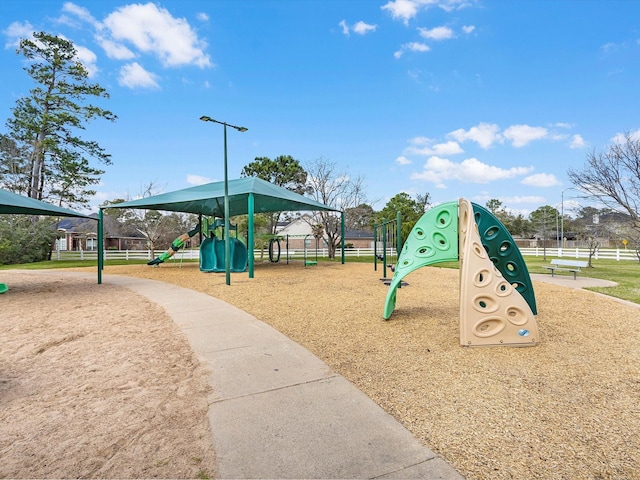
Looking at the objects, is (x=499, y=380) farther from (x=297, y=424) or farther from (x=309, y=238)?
(x=309, y=238)

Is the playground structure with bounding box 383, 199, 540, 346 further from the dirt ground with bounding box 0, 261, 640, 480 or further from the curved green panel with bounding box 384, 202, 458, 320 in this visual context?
the dirt ground with bounding box 0, 261, 640, 480

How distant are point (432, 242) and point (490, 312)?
139cm

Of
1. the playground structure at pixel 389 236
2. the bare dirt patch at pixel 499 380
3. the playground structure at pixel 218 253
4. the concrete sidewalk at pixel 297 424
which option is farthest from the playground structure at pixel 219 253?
the concrete sidewalk at pixel 297 424

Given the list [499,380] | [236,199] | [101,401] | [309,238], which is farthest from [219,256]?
[309,238]

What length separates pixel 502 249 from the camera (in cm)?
585

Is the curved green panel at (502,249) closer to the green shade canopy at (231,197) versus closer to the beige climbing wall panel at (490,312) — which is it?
the beige climbing wall panel at (490,312)

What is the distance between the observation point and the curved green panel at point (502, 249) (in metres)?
5.62

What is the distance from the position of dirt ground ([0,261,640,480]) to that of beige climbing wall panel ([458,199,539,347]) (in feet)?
0.62

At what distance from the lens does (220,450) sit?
231 centimetres

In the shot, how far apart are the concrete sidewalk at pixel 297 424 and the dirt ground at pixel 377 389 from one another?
157 millimetres

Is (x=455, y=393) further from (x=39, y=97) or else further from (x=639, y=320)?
(x=39, y=97)

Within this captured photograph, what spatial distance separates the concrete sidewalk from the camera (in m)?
2.12

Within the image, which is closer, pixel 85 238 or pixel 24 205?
pixel 24 205

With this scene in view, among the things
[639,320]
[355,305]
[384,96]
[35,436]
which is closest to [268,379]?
[35,436]
